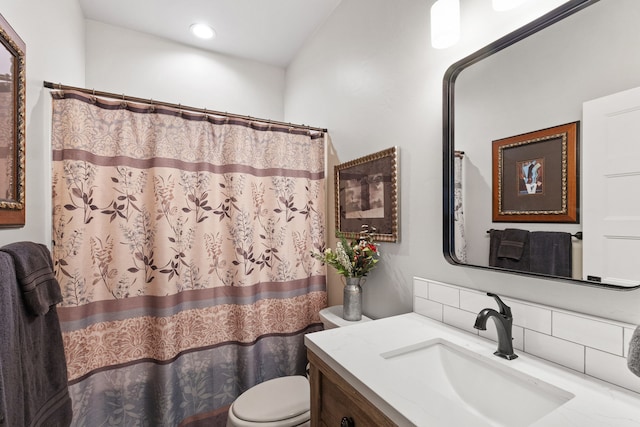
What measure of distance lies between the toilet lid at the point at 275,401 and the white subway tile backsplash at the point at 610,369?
1.07 m

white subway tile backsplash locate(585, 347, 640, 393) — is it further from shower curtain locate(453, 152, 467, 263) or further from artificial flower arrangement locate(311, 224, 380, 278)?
artificial flower arrangement locate(311, 224, 380, 278)

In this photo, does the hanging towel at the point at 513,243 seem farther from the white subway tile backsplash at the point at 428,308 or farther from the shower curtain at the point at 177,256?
the shower curtain at the point at 177,256

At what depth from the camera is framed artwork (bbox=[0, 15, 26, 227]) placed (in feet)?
2.93

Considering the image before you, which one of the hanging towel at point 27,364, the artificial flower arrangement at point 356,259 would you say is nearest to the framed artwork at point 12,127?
the hanging towel at point 27,364

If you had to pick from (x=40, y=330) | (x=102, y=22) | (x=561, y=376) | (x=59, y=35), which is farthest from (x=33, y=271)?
(x=102, y=22)

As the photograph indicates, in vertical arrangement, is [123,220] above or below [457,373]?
above

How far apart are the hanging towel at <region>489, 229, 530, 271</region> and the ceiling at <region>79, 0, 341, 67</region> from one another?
175cm

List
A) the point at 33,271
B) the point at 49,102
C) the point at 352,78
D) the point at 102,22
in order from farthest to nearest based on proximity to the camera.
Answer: the point at 102,22 < the point at 352,78 < the point at 49,102 < the point at 33,271

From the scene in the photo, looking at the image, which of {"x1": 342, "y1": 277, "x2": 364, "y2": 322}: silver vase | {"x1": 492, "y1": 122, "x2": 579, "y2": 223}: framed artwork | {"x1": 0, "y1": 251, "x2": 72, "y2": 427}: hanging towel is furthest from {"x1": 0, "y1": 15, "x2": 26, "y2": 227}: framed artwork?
{"x1": 492, "y1": 122, "x2": 579, "y2": 223}: framed artwork

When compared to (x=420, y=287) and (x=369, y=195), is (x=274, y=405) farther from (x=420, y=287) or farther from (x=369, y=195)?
(x=369, y=195)

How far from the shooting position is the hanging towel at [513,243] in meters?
0.94

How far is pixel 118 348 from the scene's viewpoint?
1.46 m

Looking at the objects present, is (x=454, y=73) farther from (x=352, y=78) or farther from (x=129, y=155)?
(x=129, y=155)

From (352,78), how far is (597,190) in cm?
134
